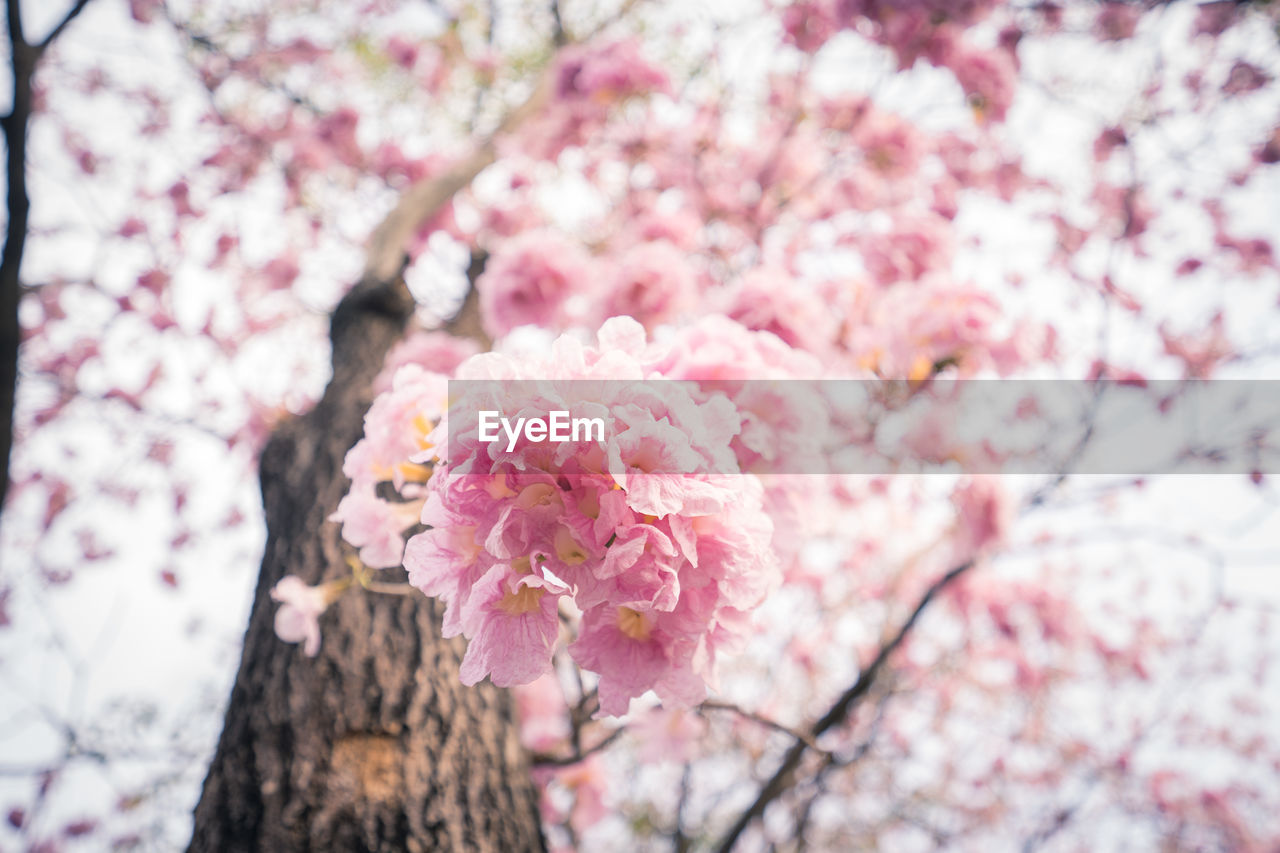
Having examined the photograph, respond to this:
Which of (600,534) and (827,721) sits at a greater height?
(600,534)

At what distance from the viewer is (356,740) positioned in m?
1.55

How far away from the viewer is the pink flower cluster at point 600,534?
84 cm

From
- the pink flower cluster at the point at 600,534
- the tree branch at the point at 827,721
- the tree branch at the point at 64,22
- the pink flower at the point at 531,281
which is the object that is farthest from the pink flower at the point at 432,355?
the tree branch at the point at 64,22

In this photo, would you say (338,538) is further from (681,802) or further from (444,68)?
(444,68)

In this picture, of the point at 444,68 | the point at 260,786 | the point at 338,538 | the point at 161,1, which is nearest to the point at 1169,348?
the point at 338,538

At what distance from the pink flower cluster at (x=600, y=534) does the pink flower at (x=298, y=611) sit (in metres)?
0.67

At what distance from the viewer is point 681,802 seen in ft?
10.2

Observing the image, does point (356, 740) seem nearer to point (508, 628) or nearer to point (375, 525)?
point (375, 525)

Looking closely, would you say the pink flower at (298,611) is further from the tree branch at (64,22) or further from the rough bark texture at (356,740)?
the tree branch at (64,22)

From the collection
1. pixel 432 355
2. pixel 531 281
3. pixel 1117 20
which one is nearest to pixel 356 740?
pixel 432 355

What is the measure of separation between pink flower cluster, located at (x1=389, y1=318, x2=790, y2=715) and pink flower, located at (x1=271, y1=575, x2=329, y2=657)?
0.67m

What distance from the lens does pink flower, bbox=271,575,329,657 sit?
1.42m

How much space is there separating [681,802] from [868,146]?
3890 millimetres

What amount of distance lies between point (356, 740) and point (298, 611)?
1.16 ft
